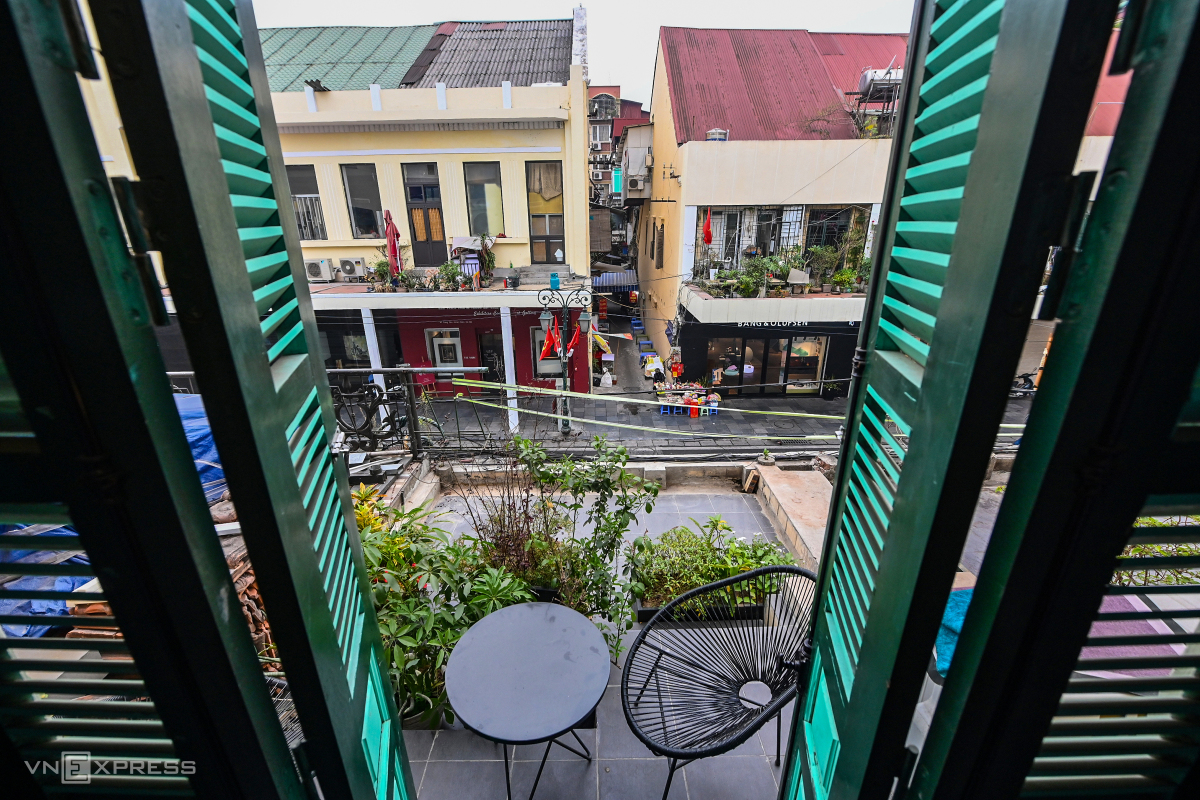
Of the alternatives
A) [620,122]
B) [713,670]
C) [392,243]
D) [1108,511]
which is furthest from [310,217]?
[620,122]

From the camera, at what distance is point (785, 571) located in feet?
8.30

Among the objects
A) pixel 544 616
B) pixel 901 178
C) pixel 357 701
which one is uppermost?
pixel 901 178

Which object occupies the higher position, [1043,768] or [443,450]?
[1043,768]

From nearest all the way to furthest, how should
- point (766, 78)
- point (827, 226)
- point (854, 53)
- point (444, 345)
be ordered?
point (827, 226), point (444, 345), point (766, 78), point (854, 53)

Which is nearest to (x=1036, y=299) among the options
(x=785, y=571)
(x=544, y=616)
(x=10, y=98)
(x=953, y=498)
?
(x=953, y=498)

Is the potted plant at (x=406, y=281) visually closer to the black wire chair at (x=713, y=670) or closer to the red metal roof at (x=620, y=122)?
the black wire chair at (x=713, y=670)

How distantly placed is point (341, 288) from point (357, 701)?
36.6ft

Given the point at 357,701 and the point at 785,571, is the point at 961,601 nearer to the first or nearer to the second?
the point at 785,571

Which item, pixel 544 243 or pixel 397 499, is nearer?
pixel 397 499

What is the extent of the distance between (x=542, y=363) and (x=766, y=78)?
9.27 meters

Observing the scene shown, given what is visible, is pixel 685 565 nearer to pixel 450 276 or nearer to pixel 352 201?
pixel 450 276

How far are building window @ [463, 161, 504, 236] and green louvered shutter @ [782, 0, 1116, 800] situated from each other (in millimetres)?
10483

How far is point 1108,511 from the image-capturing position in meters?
0.80

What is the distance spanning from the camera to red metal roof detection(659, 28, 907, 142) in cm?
1225
